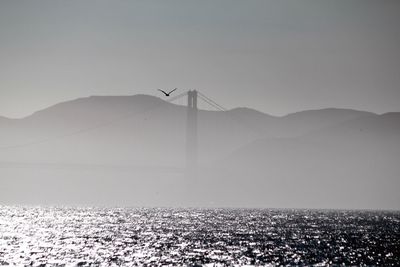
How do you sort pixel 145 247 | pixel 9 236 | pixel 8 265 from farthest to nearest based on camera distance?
1. pixel 9 236
2. pixel 145 247
3. pixel 8 265

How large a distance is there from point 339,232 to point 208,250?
38.6 meters

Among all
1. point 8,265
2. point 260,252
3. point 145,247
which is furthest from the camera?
point 145,247

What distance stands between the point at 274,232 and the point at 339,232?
10439mm

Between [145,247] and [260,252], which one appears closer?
[260,252]

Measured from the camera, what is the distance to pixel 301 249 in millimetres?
73938

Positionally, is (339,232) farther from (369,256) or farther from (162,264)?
(162,264)

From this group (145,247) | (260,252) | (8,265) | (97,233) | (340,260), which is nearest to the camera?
(8,265)

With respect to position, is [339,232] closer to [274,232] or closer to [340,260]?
[274,232]

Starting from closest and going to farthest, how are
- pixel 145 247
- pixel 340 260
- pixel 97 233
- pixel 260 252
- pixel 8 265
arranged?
pixel 8 265 < pixel 340 260 < pixel 260 252 < pixel 145 247 < pixel 97 233

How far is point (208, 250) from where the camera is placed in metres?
71.6

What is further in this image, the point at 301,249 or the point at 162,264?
the point at 301,249

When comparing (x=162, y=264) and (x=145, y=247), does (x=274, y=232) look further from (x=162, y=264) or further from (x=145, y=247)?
(x=162, y=264)

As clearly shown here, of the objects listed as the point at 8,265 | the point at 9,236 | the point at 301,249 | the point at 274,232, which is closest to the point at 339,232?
the point at 274,232

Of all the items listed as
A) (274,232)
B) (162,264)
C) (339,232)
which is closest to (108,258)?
(162,264)
